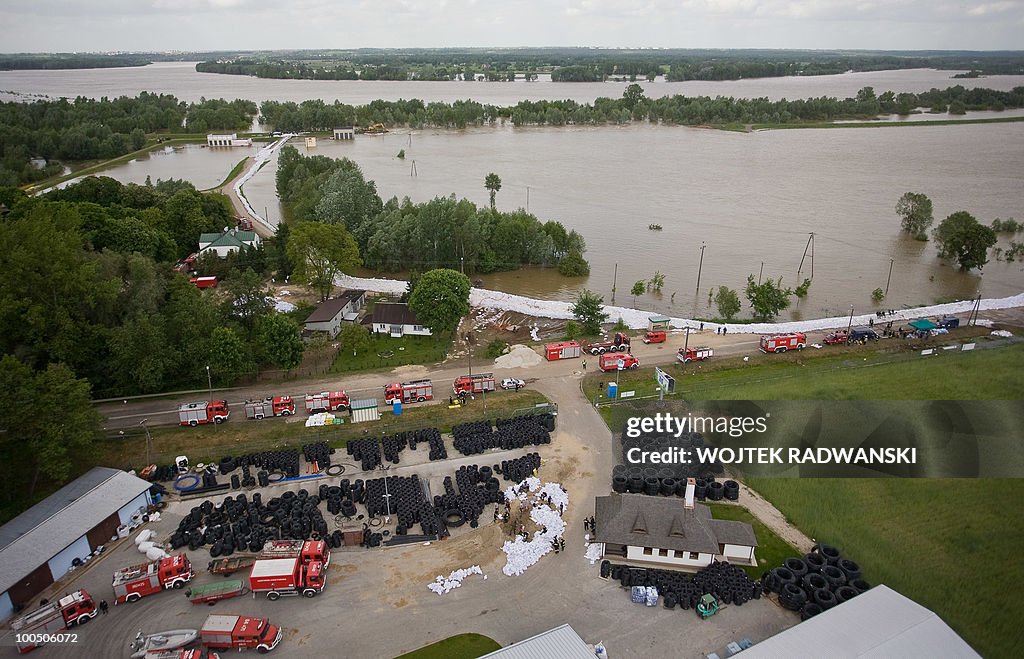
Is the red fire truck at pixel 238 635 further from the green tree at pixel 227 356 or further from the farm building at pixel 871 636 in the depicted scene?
the green tree at pixel 227 356

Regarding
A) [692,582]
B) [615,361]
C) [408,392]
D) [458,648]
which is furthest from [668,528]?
[408,392]

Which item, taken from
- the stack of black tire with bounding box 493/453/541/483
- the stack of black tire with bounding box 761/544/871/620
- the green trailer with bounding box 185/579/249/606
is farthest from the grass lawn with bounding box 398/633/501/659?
the stack of black tire with bounding box 761/544/871/620

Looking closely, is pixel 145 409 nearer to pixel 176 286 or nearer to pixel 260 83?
pixel 176 286

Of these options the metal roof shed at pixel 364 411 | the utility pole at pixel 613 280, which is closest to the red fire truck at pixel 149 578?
the metal roof shed at pixel 364 411

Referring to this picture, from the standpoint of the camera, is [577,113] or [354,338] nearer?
[354,338]

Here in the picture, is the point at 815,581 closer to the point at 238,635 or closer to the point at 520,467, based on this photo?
the point at 520,467

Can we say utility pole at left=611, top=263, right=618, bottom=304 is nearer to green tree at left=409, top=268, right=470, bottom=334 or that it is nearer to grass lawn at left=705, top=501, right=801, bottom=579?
green tree at left=409, top=268, right=470, bottom=334
